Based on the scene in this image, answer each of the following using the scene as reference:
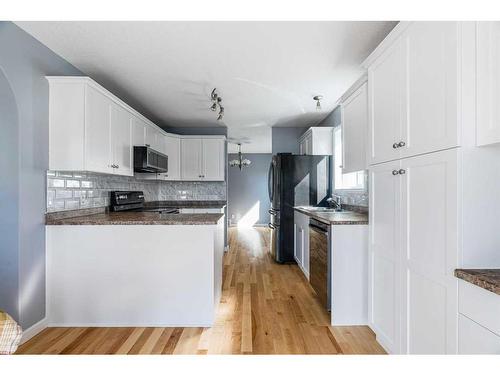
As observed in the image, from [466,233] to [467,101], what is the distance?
56cm

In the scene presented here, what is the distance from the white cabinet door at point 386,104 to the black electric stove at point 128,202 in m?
2.56

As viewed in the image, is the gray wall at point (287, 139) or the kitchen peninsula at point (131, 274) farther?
the gray wall at point (287, 139)

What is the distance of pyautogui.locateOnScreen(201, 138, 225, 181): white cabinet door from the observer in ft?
15.9

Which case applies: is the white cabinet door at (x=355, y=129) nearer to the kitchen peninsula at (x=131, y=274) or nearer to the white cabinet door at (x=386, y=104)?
the white cabinet door at (x=386, y=104)

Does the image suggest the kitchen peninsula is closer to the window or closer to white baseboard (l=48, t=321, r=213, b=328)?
white baseboard (l=48, t=321, r=213, b=328)

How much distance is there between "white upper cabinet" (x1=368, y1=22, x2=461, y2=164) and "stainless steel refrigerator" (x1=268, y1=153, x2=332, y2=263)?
210cm

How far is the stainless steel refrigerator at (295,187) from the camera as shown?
4.05m

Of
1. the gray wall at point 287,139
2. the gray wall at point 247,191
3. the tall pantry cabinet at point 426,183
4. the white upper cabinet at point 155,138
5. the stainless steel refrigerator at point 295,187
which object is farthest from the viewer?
the gray wall at point 247,191

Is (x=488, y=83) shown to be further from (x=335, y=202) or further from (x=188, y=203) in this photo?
(x=188, y=203)

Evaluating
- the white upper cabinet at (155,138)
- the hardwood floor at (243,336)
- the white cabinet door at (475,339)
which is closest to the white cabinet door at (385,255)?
the hardwood floor at (243,336)

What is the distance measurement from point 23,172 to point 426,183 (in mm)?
2632

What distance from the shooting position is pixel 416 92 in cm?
145

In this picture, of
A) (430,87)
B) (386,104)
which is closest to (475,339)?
(430,87)

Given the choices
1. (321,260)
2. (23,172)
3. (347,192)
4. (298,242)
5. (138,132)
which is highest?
(138,132)
